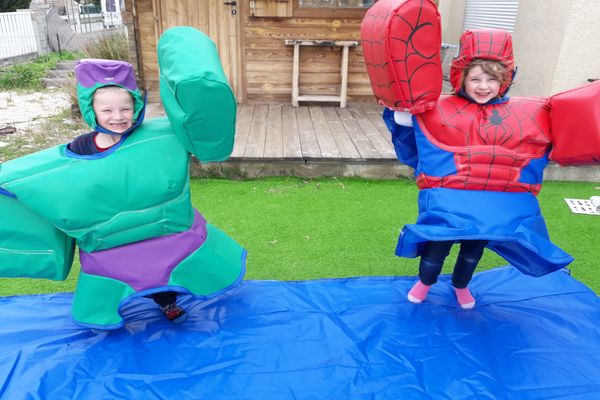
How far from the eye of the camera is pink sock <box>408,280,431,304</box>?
2486 mm

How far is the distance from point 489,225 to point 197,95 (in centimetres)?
130

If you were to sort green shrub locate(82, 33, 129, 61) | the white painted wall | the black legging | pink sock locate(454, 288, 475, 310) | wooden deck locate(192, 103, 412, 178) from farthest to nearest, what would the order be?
green shrub locate(82, 33, 129, 61) → the white painted wall → wooden deck locate(192, 103, 412, 178) → pink sock locate(454, 288, 475, 310) → the black legging

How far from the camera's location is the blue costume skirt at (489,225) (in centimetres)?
197

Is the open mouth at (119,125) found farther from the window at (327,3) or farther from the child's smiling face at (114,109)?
the window at (327,3)

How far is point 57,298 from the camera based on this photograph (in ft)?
8.29

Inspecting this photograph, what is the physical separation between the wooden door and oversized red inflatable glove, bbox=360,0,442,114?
4.15 meters

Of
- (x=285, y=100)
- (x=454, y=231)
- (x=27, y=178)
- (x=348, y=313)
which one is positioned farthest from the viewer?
(x=285, y=100)

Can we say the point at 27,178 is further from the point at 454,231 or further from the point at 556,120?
the point at 556,120

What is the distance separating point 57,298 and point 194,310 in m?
0.75

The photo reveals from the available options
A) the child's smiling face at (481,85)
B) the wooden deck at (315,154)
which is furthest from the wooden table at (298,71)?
the child's smiling face at (481,85)

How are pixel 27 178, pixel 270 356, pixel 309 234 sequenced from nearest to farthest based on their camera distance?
pixel 27 178 → pixel 270 356 → pixel 309 234

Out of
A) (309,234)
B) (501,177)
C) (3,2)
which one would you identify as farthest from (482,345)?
(3,2)

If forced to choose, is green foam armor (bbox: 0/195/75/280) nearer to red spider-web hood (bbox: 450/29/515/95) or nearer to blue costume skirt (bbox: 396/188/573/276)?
blue costume skirt (bbox: 396/188/573/276)

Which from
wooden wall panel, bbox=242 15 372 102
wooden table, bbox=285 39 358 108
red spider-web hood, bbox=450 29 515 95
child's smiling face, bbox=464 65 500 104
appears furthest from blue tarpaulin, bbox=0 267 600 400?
wooden wall panel, bbox=242 15 372 102
